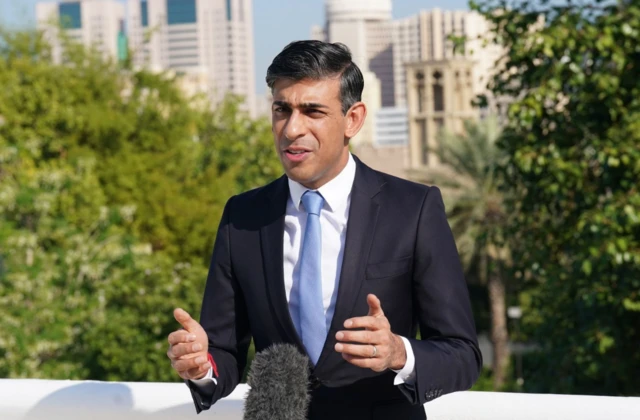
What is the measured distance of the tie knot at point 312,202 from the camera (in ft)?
7.79

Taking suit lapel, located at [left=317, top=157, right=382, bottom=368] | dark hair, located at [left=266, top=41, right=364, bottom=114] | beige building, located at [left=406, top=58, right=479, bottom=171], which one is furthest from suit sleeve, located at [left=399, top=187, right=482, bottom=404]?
beige building, located at [left=406, top=58, right=479, bottom=171]

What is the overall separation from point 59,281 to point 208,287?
16.9 metres

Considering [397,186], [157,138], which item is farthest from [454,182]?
[397,186]

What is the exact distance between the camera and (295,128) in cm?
A: 227

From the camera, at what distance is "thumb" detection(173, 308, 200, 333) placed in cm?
215

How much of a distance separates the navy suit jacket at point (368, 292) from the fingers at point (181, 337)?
19cm

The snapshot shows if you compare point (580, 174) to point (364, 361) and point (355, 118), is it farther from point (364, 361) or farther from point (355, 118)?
point (364, 361)

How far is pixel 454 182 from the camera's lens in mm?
30625

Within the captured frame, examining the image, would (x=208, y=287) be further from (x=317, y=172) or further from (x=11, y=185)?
(x=11, y=185)

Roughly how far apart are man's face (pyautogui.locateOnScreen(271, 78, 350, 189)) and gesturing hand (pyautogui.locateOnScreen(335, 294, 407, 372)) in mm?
437

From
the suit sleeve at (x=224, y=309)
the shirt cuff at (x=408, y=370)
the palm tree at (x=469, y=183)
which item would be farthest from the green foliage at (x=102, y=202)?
the shirt cuff at (x=408, y=370)

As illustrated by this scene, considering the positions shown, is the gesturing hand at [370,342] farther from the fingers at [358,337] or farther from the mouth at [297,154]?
the mouth at [297,154]

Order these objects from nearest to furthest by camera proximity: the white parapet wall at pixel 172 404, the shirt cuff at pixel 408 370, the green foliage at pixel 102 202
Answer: the shirt cuff at pixel 408 370 → the white parapet wall at pixel 172 404 → the green foliage at pixel 102 202

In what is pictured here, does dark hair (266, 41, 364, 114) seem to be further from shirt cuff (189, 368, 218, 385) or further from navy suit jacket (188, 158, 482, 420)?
shirt cuff (189, 368, 218, 385)
